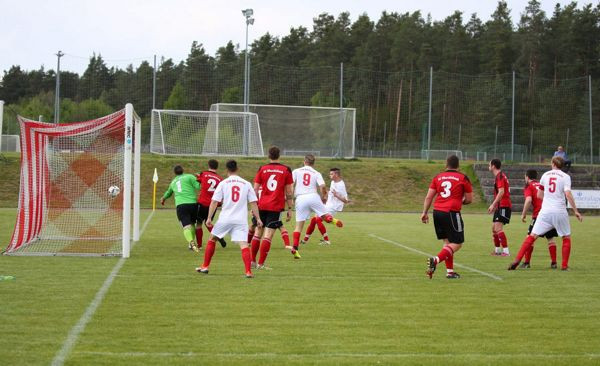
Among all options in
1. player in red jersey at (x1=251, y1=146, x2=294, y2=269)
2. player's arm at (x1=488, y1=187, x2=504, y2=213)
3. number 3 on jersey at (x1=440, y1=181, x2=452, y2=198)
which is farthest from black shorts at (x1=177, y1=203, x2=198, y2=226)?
number 3 on jersey at (x1=440, y1=181, x2=452, y2=198)

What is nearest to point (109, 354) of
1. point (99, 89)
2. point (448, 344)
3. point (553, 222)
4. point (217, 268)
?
point (448, 344)

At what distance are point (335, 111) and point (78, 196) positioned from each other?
1649 centimetres

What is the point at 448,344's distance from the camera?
762cm

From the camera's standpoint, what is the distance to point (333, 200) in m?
20.9

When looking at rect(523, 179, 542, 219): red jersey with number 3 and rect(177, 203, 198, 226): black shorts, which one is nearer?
rect(523, 179, 542, 219): red jersey with number 3

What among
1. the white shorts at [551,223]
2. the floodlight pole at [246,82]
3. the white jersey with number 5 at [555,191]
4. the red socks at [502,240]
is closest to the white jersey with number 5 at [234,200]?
the white shorts at [551,223]

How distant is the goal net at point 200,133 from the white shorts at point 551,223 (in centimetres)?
2741

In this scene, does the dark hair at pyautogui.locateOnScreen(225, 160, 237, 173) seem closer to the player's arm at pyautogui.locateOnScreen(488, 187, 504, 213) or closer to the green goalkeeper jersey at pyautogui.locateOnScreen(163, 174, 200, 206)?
the green goalkeeper jersey at pyautogui.locateOnScreen(163, 174, 200, 206)

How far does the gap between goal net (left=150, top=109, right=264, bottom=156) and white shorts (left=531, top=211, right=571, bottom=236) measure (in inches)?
1079

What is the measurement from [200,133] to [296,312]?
3161 cm

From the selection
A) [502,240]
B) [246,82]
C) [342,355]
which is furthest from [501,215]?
[246,82]

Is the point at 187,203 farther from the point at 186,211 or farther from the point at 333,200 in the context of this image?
the point at 333,200

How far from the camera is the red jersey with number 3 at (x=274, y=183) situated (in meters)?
13.3

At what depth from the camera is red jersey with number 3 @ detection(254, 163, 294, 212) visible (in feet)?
43.5
